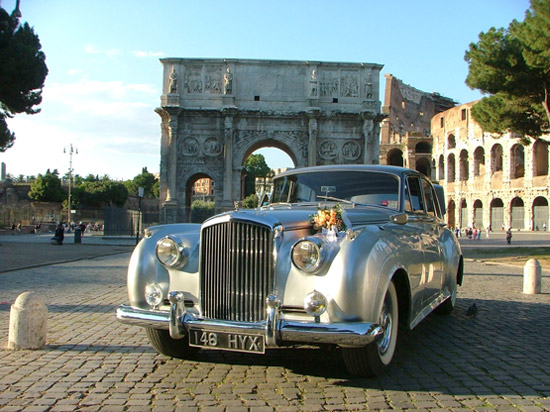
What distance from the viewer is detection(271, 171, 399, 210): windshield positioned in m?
5.09

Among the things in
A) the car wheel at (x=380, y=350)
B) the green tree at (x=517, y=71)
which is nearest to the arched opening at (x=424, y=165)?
the green tree at (x=517, y=71)

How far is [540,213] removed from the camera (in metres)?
43.0

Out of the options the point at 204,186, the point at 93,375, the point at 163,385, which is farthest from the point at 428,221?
the point at 204,186

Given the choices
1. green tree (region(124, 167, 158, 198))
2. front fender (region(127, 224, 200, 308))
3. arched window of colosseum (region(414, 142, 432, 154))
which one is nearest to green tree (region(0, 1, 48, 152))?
front fender (region(127, 224, 200, 308))

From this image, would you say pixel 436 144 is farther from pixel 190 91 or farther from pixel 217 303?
pixel 217 303

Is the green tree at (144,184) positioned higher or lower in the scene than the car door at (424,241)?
higher

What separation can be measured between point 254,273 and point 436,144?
59.8m

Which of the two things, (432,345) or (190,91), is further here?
(190,91)

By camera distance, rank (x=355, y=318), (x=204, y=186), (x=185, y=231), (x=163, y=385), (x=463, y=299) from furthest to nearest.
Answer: (x=204, y=186) < (x=463, y=299) < (x=185, y=231) < (x=163, y=385) < (x=355, y=318)

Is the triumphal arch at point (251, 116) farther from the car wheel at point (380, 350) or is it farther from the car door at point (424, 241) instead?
the car wheel at point (380, 350)

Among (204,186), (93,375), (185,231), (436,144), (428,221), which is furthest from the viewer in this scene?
(204,186)

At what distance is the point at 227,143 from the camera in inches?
1340

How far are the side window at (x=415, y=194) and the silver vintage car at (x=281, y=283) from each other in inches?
30.0

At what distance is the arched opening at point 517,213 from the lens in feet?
149
